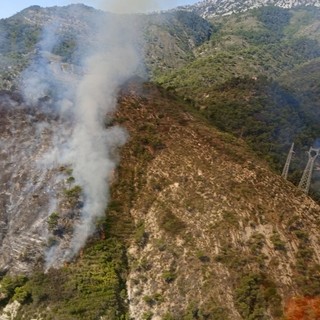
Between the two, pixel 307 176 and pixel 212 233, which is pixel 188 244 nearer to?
pixel 212 233

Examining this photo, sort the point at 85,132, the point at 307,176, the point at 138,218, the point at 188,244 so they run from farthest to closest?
the point at 307,176 → the point at 85,132 → the point at 138,218 → the point at 188,244

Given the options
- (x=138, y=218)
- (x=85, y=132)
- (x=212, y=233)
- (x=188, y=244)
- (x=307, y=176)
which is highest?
(x=85, y=132)

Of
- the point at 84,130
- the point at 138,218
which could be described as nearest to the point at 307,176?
the point at 84,130

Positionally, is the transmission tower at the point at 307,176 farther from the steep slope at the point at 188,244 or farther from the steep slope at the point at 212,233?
the steep slope at the point at 212,233

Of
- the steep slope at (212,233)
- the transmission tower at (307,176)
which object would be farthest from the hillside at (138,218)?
the transmission tower at (307,176)

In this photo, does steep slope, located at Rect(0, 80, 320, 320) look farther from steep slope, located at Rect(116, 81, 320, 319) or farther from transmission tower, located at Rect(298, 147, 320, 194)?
transmission tower, located at Rect(298, 147, 320, 194)

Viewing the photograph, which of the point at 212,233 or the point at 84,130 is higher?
the point at 84,130

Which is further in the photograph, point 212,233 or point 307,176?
point 307,176

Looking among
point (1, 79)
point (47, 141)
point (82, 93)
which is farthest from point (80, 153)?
point (1, 79)

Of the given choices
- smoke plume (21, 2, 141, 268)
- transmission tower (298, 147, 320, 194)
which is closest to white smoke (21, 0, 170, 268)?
smoke plume (21, 2, 141, 268)

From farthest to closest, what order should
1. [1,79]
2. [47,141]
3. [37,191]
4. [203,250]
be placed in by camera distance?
[1,79]
[47,141]
[37,191]
[203,250]

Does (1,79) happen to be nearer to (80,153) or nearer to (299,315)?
(80,153)
